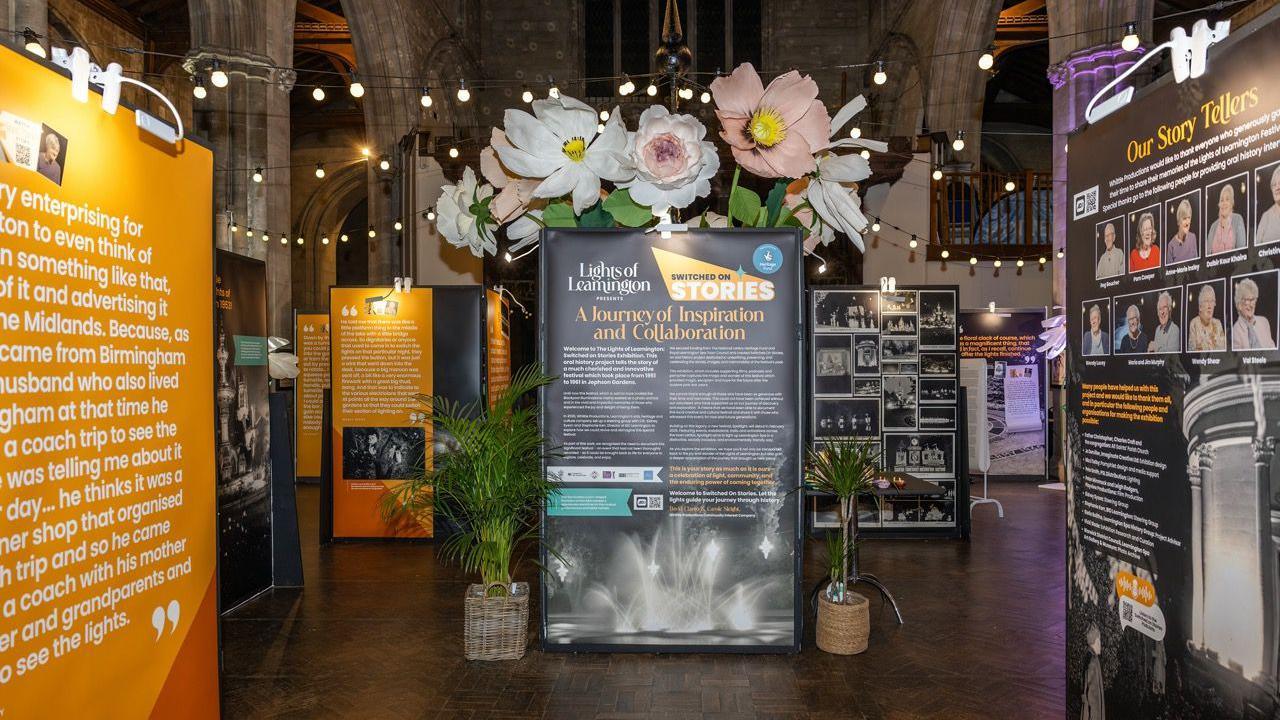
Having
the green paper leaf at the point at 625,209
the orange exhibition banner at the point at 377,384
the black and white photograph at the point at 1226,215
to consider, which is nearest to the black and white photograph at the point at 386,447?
the orange exhibition banner at the point at 377,384

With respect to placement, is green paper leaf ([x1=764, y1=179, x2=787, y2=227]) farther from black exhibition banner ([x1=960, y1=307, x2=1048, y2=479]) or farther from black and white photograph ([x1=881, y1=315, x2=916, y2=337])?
black exhibition banner ([x1=960, y1=307, x2=1048, y2=479])

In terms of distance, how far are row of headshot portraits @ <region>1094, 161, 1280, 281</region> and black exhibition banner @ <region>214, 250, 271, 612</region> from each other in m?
4.62

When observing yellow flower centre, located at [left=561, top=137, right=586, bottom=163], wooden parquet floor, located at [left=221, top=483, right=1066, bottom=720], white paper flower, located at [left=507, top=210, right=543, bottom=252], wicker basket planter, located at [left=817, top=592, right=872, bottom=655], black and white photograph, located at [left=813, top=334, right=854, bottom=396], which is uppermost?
yellow flower centre, located at [left=561, top=137, right=586, bottom=163]

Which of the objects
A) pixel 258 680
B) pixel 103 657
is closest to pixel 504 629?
pixel 258 680

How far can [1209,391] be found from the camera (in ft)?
6.42

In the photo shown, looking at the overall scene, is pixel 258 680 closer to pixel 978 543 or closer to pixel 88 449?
pixel 88 449

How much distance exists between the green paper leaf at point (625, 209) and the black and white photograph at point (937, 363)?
180 inches

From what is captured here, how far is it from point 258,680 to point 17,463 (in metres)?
2.77

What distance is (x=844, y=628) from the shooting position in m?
4.10

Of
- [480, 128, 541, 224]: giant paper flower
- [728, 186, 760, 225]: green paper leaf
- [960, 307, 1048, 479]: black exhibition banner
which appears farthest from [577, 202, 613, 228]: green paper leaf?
[960, 307, 1048, 479]: black exhibition banner

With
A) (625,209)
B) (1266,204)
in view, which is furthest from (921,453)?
(1266,204)

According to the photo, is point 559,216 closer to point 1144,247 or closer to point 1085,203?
point 1085,203

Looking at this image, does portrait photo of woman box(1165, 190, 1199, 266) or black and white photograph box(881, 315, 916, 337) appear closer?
portrait photo of woman box(1165, 190, 1199, 266)

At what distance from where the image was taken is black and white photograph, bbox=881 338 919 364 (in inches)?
278
